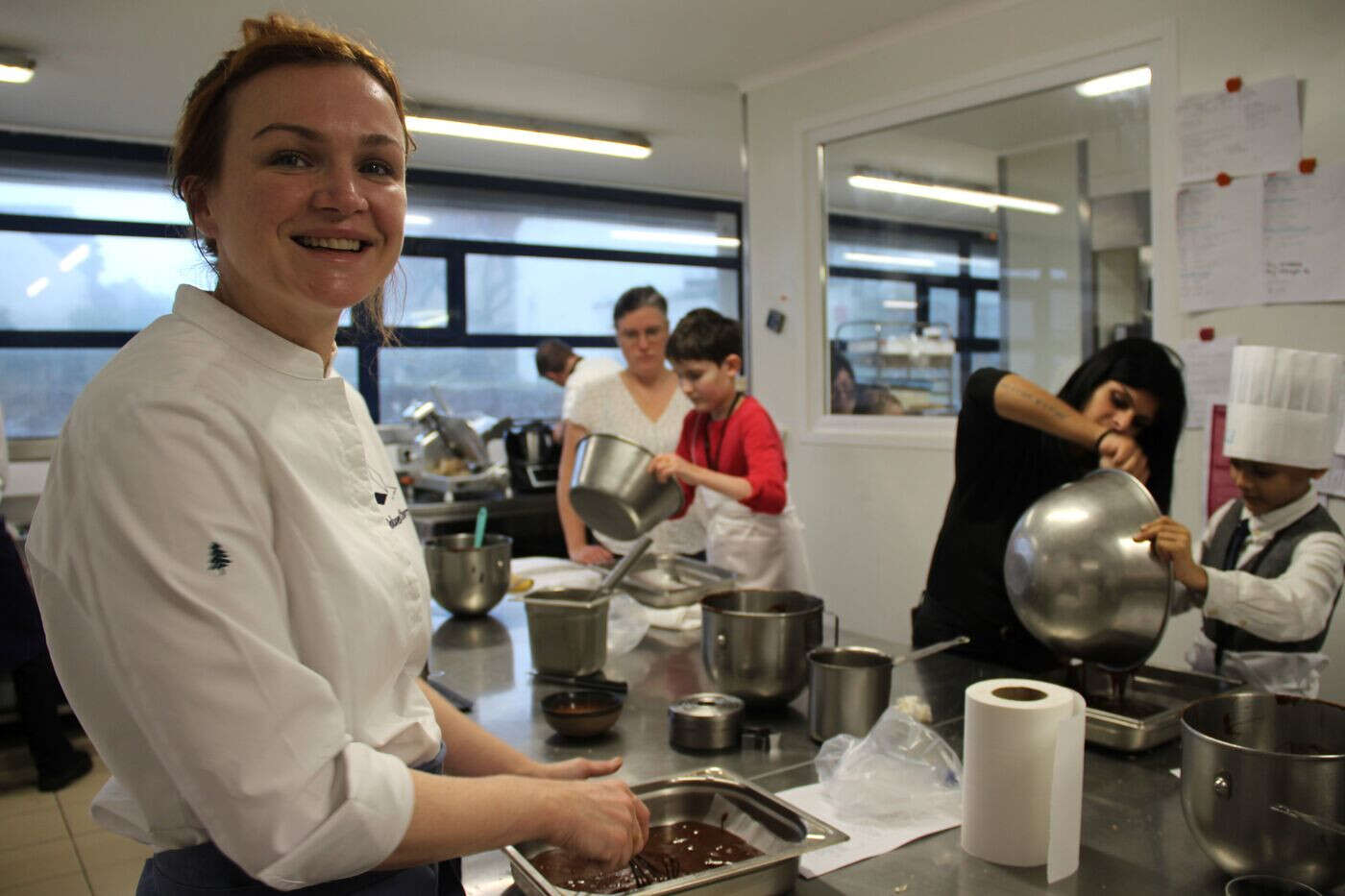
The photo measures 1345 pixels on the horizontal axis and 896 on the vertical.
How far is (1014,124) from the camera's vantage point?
10.9 ft

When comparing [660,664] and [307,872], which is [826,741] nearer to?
[660,664]

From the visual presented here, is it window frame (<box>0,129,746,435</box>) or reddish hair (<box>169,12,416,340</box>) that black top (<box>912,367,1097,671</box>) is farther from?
window frame (<box>0,129,746,435</box>)

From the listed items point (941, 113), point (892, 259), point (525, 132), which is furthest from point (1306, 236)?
point (525, 132)

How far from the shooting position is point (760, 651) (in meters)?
1.54

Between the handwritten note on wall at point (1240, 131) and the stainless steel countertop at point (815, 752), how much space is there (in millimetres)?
1709

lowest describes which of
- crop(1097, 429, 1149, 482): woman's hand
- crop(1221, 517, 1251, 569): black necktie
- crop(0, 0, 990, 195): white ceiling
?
crop(1221, 517, 1251, 569): black necktie

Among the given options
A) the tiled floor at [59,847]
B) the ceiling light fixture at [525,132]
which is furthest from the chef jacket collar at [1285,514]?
the ceiling light fixture at [525,132]

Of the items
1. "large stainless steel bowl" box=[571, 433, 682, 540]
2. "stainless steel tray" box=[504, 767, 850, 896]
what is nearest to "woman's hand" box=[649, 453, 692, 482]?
"large stainless steel bowl" box=[571, 433, 682, 540]

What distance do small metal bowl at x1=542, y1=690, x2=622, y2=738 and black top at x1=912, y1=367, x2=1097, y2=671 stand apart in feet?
2.60

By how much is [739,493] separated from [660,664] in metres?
0.73

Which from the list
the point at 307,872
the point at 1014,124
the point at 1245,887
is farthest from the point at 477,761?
the point at 1014,124

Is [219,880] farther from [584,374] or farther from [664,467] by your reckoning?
[584,374]

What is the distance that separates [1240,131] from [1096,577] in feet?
6.40

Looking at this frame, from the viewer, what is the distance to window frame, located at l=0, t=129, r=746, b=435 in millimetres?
4914
